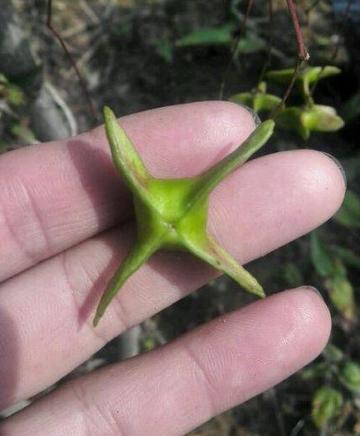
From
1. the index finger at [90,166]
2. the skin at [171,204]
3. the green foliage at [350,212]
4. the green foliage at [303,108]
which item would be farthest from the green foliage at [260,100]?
the green foliage at [350,212]

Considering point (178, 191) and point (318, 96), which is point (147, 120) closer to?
point (178, 191)

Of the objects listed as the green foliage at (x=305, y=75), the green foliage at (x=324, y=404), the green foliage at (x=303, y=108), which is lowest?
the green foliage at (x=324, y=404)

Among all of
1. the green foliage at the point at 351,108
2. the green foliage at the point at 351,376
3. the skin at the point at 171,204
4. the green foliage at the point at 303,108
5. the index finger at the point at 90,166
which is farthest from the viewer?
the green foliage at the point at 351,108

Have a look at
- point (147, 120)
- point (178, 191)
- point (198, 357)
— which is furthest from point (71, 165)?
point (198, 357)

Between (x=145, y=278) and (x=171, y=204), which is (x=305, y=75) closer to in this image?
(x=171, y=204)

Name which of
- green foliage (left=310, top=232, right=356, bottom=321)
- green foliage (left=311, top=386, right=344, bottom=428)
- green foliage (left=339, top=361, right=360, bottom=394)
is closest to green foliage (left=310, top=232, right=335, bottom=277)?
green foliage (left=310, top=232, right=356, bottom=321)

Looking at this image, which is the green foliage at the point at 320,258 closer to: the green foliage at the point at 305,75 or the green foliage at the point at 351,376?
the green foliage at the point at 351,376

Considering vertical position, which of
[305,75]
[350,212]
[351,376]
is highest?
[305,75]

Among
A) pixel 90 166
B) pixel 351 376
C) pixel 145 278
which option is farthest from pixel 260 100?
pixel 351 376
